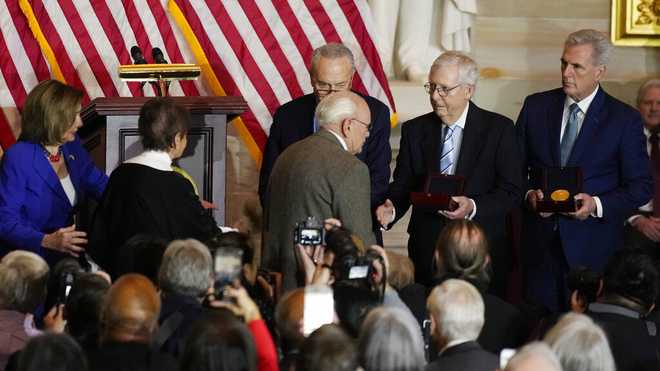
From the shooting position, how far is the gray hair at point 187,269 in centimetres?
590

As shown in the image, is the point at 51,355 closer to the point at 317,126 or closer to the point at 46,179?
the point at 46,179

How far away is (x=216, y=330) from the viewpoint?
482 centimetres

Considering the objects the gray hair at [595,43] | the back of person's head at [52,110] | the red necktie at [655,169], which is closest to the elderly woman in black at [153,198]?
the back of person's head at [52,110]

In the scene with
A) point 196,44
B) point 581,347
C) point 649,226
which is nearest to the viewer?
point 581,347

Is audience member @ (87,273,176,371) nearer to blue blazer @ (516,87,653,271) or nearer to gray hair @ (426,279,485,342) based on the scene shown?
gray hair @ (426,279,485,342)

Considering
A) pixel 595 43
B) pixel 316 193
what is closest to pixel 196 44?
pixel 595 43

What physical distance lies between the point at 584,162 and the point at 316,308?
327 centimetres

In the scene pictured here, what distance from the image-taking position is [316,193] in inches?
279

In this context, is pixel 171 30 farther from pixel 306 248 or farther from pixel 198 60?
pixel 306 248

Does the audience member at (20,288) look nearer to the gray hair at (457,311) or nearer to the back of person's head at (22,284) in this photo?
the back of person's head at (22,284)

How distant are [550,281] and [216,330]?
3.89 m

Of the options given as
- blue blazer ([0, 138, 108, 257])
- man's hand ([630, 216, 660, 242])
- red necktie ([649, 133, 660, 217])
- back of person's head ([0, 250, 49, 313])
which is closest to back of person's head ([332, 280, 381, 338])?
back of person's head ([0, 250, 49, 313])

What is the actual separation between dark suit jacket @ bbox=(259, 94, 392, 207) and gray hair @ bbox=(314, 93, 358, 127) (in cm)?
110

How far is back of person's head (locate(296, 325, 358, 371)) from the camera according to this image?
4.64 meters
